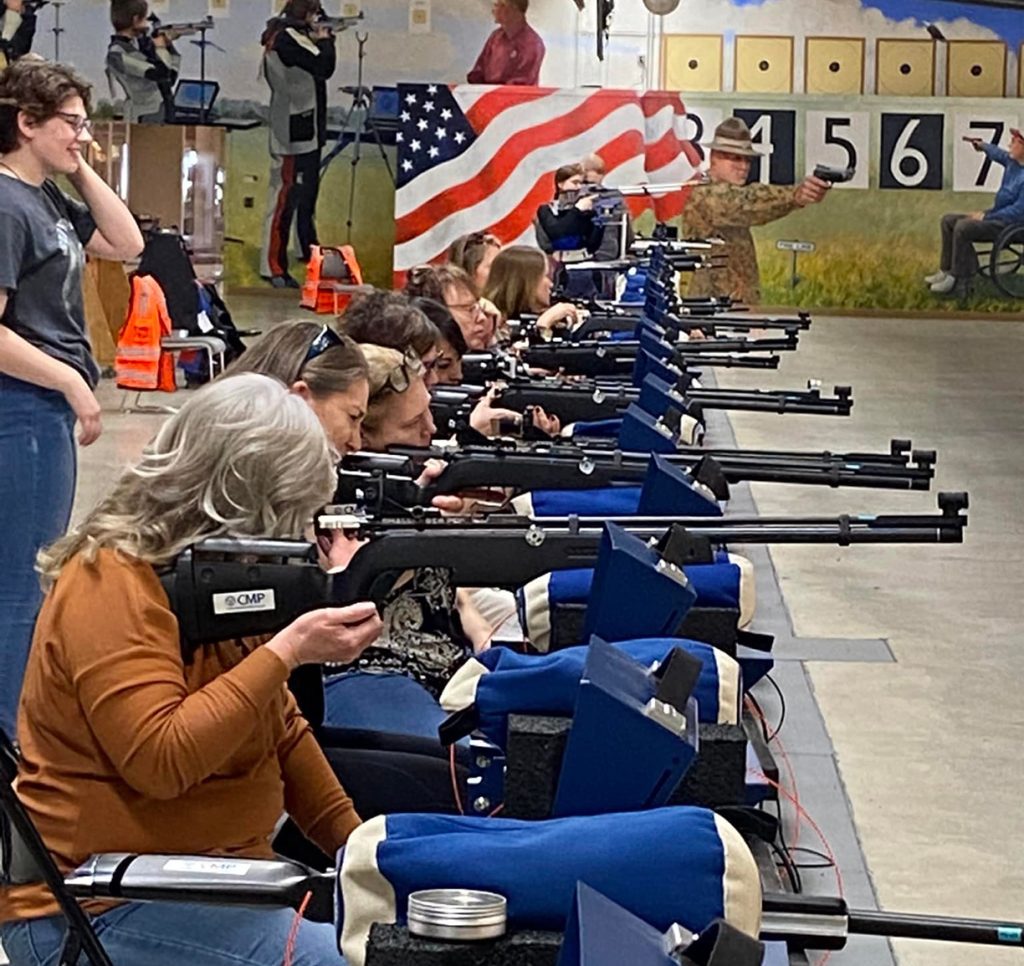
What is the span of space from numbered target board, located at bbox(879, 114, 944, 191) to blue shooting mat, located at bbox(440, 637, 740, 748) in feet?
61.2

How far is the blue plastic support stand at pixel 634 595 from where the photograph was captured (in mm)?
2727

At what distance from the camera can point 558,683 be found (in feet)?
7.51

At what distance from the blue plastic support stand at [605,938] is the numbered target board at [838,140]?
19.6m

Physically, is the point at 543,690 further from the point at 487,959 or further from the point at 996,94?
the point at 996,94

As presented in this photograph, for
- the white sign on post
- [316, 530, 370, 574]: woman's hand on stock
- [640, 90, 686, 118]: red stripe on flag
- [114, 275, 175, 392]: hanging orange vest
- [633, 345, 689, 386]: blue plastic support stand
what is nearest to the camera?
[316, 530, 370, 574]: woman's hand on stock

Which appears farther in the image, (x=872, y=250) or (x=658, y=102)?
(x=872, y=250)

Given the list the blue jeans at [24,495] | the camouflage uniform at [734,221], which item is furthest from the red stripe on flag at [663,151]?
the blue jeans at [24,495]

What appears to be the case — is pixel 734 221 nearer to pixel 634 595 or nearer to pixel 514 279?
pixel 514 279

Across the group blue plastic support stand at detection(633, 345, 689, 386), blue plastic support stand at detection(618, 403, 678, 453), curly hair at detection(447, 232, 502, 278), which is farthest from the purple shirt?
blue plastic support stand at detection(618, 403, 678, 453)

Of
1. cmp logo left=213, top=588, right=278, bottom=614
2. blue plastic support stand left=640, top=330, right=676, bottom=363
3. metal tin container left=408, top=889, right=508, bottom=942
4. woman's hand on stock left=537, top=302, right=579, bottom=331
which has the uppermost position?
woman's hand on stock left=537, top=302, right=579, bottom=331

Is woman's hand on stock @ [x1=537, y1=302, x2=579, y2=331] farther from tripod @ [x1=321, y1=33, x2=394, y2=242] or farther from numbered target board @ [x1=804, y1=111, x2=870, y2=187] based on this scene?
tripod @ [x1=321, y1=33, x2=394, y2=242]

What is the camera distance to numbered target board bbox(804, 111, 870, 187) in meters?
20.6

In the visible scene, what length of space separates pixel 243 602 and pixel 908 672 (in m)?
4.13

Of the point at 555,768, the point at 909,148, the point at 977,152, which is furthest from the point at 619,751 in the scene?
the point at 977,152
